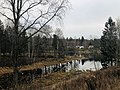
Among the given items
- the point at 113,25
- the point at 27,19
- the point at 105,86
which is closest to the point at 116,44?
the point at 113,25

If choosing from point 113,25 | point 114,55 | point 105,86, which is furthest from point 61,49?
point 105,86

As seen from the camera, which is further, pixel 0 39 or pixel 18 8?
pixel 0 39

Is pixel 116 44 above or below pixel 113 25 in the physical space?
below

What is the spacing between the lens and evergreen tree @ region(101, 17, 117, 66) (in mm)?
56319

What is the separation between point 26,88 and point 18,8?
695 centimetres

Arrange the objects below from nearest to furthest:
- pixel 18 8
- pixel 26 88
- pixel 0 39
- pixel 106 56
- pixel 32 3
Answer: pixel 26 88
pixel 18 8
pixel 32 3
pixel 0 39
pixel 106 56

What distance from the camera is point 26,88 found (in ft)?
28.3

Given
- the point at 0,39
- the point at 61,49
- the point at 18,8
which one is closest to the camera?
the point at 18,8

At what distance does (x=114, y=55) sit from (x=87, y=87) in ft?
156

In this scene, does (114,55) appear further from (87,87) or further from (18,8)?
(87,87)

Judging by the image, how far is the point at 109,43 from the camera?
58250 millimetres

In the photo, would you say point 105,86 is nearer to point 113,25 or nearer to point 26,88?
point 26,88

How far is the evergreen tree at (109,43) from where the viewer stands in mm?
56319

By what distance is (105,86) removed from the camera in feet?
29.5
